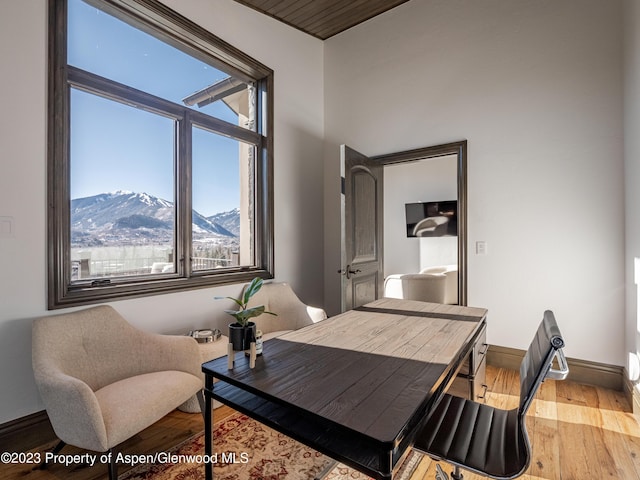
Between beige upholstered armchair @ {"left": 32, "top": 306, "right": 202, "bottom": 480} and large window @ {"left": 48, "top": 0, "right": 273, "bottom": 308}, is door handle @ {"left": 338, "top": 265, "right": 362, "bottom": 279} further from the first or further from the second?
beige upholstered armchair @ {"left": 32, "top": 306, "right": 202, "bottom": 480}

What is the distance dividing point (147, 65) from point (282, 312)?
2.31 m

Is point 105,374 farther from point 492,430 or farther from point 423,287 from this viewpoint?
point 423,287

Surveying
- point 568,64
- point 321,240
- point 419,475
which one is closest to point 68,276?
point 419,475

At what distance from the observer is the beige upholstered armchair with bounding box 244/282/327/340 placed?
2.91 meters

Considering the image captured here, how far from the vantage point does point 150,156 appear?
2.54 metres

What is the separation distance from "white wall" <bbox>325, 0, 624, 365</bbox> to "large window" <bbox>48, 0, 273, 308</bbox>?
5.54 ft

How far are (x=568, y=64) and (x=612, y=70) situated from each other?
301 millimetres

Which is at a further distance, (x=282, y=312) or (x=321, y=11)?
(x=321, y=11)

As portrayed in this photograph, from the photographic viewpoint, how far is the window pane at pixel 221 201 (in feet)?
9.39

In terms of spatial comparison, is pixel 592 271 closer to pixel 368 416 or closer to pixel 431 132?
pixel 431 132

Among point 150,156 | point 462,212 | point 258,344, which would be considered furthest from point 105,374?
point 462,212

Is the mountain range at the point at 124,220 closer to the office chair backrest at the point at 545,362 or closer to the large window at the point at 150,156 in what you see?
the large window at the point at 150,156

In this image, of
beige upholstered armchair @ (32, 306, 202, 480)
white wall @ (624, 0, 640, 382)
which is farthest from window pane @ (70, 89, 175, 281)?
white wall @ (624, 0, 640, 382)

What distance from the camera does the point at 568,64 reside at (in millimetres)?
2674
